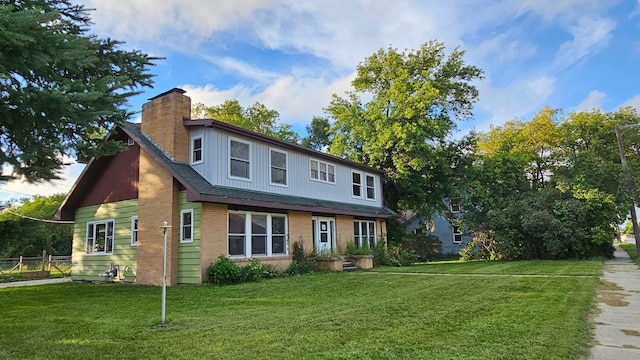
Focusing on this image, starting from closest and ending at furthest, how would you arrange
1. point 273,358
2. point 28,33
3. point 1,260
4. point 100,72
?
point 273,358
point 28,33
point 100,72
point 1,260

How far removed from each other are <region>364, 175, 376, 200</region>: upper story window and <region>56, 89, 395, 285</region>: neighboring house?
190 inches

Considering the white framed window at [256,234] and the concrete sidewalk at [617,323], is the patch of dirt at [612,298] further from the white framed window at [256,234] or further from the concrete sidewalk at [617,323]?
the white framed window at [256,234]

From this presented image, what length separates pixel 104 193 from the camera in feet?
51.5

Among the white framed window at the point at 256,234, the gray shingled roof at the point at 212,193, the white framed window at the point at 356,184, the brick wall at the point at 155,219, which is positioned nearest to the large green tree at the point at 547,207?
the white framed window at the point at 356,184

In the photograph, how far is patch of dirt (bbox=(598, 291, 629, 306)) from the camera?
766 cm

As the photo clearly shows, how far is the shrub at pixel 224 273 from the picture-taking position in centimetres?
1183

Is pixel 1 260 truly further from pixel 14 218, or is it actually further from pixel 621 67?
pixel 621 67

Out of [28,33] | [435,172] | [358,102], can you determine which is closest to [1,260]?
[28,33]

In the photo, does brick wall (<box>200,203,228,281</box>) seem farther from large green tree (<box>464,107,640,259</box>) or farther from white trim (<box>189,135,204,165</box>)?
large green tree (<box>464,107,640,259</box>)

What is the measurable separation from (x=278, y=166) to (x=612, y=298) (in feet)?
37.1

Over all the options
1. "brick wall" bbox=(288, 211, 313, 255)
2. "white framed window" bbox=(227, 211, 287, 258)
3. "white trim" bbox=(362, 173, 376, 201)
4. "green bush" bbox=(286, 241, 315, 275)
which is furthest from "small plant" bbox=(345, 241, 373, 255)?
"white trim" bbox=(362, 173, 376, 201)

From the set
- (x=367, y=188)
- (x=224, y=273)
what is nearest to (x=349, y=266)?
(x=367, y=188)

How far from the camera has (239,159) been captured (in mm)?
14172

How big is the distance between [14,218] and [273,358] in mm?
5722
